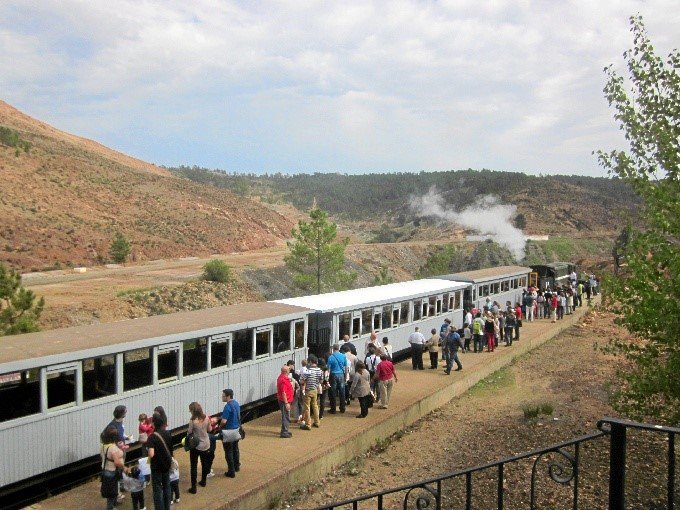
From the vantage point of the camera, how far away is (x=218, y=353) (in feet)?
42.4

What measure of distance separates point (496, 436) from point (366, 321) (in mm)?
5264

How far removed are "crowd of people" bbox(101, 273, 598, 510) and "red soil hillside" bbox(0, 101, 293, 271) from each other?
34.1 m

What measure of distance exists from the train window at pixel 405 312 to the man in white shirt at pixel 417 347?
5.32ft

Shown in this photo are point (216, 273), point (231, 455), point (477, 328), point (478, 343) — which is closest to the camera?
point (231, 455)

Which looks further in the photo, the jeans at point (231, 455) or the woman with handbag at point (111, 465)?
the jeans at point (231, 455)

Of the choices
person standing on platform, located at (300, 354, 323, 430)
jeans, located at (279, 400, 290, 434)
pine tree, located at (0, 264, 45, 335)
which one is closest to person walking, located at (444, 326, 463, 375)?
person standing on platform, located at (300, 354, 323, 430)

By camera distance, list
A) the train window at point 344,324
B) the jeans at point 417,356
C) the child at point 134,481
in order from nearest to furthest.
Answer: the child at point 134,481
the train window at point 344,324
the jeans at point 417,356

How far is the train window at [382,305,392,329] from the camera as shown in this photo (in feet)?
63.0

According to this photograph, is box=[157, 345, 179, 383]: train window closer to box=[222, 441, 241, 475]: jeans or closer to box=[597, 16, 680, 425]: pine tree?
box=[222, 441, 241, 475]: jeans

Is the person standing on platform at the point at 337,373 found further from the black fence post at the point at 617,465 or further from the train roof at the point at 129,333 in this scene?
the black fence post at the point at 617,465

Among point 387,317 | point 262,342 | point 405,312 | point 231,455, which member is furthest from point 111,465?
point 405,312

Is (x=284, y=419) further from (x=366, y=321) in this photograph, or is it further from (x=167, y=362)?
(x=366, y=321)

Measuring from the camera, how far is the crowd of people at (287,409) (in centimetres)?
843

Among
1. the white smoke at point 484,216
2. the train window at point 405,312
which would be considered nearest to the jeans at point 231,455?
the train window at point 405,312
